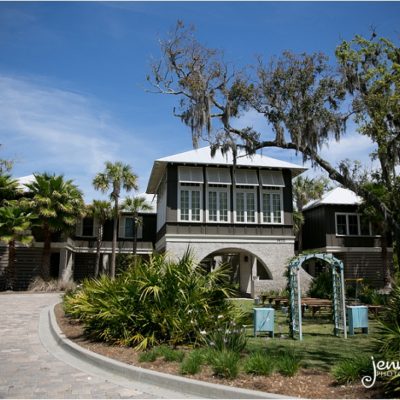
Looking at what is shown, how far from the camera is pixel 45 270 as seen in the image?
2886cm

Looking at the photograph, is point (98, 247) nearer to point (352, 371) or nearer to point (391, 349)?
point (352, 371)

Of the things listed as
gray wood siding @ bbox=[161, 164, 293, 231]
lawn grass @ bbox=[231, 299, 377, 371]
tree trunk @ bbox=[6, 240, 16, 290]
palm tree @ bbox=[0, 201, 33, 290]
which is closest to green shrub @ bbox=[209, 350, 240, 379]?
lawn grass @ bbox=[231, 299, 377, 371]

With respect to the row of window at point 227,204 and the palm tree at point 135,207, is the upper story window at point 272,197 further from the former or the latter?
the palm tree at point 135,207

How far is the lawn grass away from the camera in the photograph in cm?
816

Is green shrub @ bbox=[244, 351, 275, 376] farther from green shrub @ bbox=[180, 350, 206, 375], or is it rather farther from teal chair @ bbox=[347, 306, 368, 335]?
teal chair @ bbox=[347, 306, 368, 335]

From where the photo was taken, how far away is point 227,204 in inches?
1027

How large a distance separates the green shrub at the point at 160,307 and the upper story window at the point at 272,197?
16173 millimetres

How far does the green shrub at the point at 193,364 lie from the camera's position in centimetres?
691

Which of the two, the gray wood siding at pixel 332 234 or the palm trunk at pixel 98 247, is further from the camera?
the palm trunk at pixel 98 247

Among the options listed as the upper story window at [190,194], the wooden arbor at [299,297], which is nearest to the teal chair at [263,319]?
the wooden arbor at [299,297]


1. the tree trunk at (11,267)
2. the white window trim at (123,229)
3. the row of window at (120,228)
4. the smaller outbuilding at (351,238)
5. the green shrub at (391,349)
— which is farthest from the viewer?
the white window trim at (123,229)

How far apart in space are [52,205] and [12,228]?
279 cm

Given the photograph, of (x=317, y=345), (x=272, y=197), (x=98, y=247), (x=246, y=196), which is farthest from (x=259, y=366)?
(x=98, y=247)

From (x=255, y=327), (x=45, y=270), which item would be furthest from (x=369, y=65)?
(x=45, y=270)
